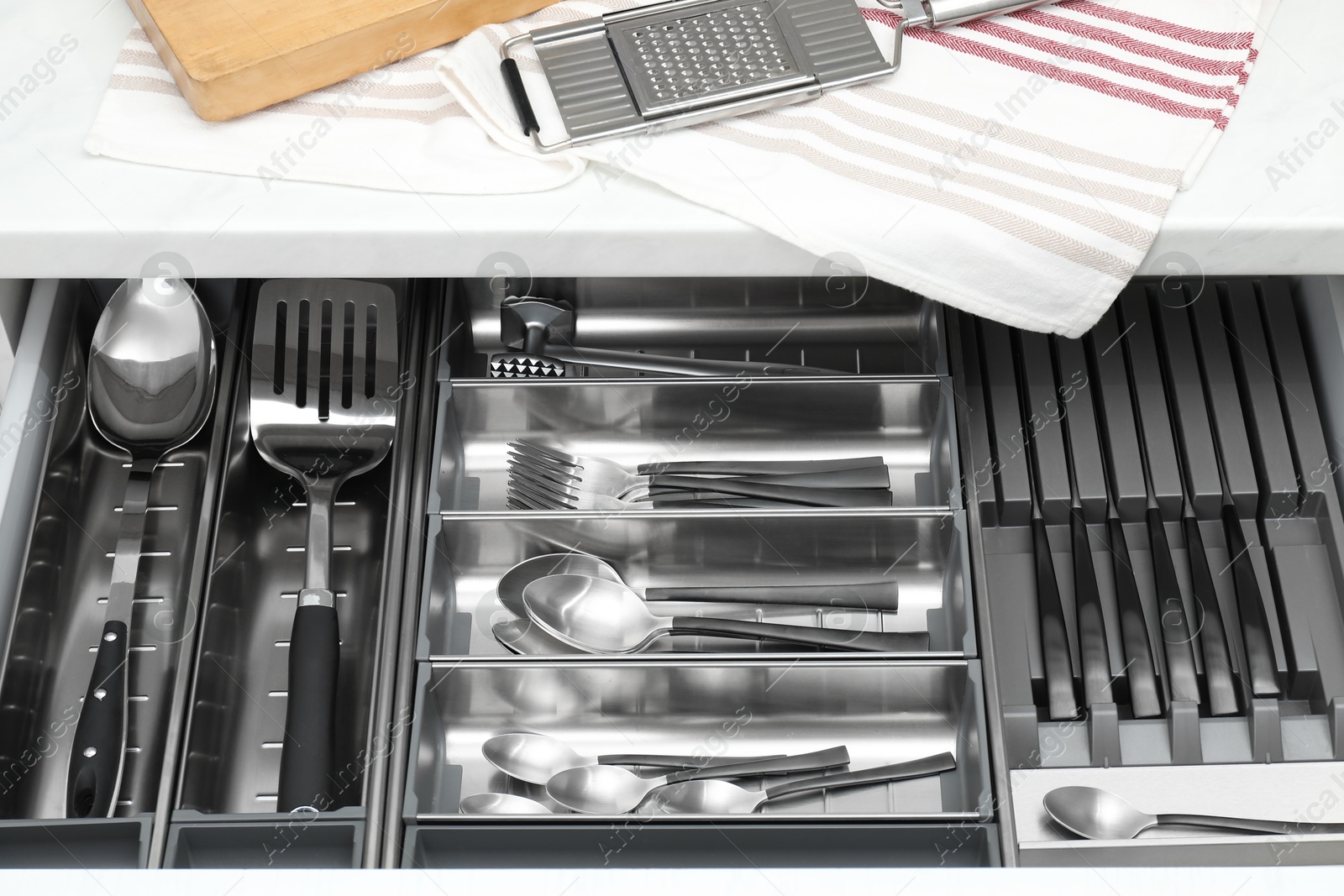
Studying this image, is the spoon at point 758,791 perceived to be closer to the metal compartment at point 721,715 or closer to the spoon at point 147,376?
the metal compartment at point 721,715

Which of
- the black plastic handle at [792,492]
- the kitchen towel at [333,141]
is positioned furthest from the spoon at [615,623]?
the kitchen towel at [333,141]

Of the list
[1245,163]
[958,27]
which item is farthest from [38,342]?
[1245,163]

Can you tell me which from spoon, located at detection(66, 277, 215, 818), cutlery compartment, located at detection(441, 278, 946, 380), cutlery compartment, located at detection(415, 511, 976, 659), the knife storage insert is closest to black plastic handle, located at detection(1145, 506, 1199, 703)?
the knife storage insert

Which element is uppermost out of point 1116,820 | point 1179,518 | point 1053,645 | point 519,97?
point 519,97

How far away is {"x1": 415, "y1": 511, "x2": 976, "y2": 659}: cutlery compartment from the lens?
3.13ft

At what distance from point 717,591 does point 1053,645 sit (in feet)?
0.84

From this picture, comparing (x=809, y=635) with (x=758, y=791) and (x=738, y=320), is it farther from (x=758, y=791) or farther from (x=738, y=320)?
(x=738, y=320)

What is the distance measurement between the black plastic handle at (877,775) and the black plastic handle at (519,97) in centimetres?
50

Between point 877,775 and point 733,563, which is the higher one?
point 733,563

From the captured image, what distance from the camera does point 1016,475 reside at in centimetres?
98

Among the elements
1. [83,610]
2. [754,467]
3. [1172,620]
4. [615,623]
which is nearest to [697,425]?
[754,467]

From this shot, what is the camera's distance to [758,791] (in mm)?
893

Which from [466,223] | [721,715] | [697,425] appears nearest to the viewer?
[466,223]

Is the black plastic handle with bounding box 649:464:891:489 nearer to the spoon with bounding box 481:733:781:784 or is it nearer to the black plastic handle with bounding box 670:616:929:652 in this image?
the black plastic handle with bounding box 670:616:929:652
